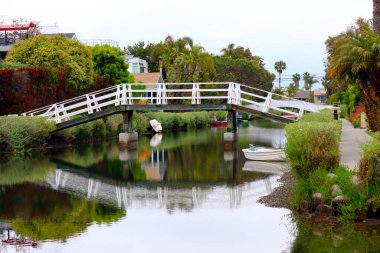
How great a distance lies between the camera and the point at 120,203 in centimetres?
2084

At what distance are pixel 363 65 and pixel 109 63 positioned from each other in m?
35.3

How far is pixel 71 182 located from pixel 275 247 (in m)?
13.4

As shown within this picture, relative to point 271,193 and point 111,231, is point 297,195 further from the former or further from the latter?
point 111,231

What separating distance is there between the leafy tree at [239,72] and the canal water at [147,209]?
70.4m

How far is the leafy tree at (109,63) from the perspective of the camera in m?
62.5

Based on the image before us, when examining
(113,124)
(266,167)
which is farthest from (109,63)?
(266,167)

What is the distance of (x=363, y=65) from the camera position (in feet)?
102

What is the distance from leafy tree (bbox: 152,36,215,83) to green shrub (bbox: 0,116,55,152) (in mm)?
41584

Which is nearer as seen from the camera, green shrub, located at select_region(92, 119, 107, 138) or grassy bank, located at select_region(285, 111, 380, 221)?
grassy bank, located at select_region(285, 111, 380, 221)

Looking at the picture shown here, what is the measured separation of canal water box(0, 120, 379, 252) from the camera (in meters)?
15.1

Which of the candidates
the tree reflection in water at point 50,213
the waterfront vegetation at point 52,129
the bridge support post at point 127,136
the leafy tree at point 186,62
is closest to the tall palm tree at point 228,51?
the leafy tree at point 186,62

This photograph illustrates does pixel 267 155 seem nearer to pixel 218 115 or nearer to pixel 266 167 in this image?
pixel 266 167

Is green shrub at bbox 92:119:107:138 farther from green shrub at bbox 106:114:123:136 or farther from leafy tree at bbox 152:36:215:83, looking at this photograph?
leafy tree at bbox 152:36:215:83

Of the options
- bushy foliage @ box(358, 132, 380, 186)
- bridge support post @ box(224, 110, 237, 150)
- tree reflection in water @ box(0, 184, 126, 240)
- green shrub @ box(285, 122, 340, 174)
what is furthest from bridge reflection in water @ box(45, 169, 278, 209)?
bridge support post @ box(224, 110, 237, 150)
